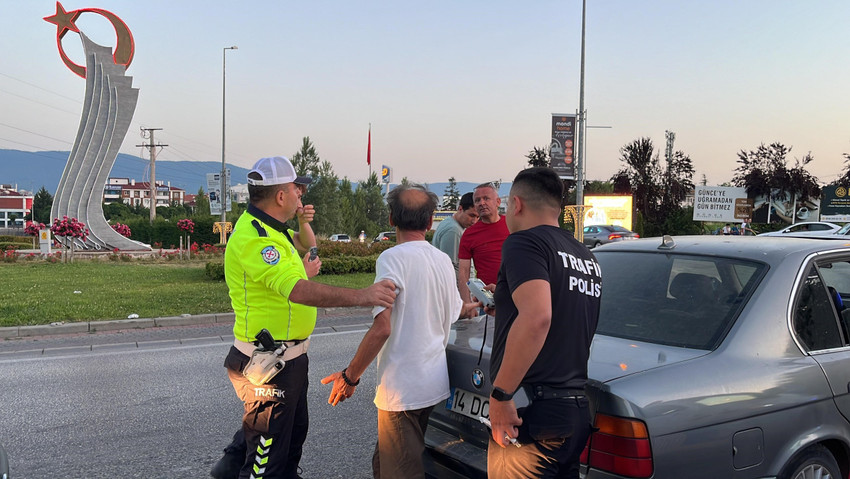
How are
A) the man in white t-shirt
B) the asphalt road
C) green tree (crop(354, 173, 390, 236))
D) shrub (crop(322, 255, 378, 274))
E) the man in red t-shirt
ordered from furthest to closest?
1. green tree (crop(354, 173, 390, 236))
2. shrub (crop(322, 255, 378, 274))
3. the man in red t-shirt
4. the asphalt road
5. the man in white t-shirt

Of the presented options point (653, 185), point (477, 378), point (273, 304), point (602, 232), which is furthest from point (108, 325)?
point (653, 185)

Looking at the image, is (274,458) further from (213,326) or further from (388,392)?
(213,326)

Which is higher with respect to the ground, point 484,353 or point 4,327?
point 484,353

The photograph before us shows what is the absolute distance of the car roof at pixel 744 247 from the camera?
312cm

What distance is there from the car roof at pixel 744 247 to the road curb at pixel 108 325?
7.90 meters

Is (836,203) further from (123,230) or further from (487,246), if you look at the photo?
(487,246)

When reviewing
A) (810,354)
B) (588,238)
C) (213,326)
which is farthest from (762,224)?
(810,354)

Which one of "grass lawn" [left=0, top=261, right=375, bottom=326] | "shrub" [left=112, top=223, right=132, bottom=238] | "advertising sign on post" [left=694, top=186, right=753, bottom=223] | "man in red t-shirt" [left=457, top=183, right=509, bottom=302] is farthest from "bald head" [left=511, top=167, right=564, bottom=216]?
"advertising sign on post" [left=694, top=186, right=753, bottom=223]

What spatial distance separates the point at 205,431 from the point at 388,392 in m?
2.66

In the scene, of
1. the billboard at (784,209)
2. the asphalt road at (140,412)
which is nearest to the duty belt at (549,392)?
the asphalt road at (140,412)

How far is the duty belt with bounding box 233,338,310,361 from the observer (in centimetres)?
295

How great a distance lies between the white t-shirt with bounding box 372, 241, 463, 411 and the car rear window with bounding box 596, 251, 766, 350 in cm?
88

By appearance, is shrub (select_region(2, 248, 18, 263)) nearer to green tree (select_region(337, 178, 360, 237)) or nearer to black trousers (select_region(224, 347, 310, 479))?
black trousers (select_region(224, 347, 310, 479))

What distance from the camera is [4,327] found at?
8891 millimetres
